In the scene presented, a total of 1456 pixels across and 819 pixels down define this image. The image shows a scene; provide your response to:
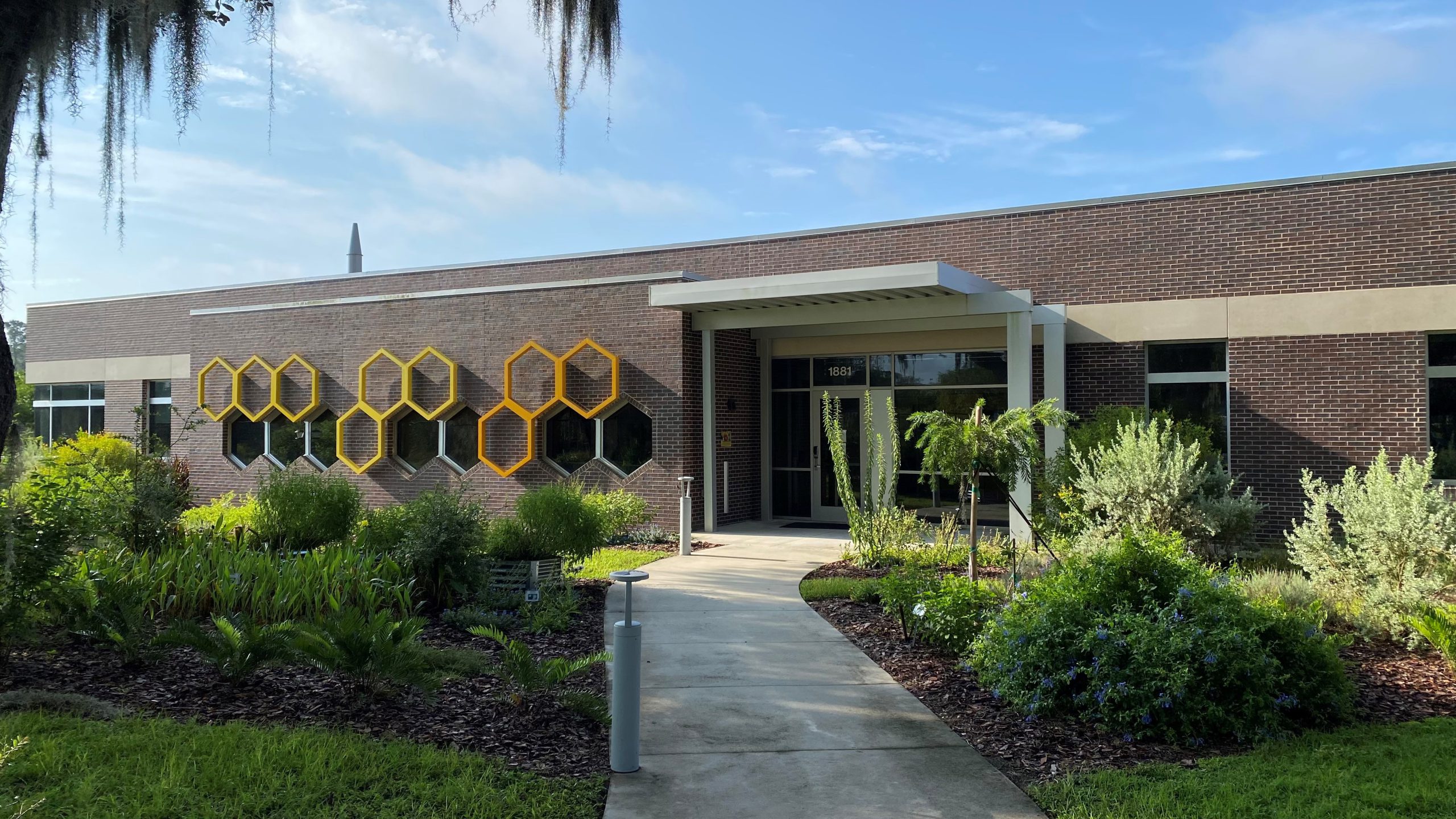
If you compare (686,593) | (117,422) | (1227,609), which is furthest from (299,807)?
(117,422)

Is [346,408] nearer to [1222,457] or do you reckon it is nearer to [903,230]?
[903,230]

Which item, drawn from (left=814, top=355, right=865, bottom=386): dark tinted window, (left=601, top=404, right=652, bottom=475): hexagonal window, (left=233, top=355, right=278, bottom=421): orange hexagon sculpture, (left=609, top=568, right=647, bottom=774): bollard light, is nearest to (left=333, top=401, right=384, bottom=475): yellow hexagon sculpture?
(left=233, top=355, right=278, bottom=421): orange hexagon sculpture

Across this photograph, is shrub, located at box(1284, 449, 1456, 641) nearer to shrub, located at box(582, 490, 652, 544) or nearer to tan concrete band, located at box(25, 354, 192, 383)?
shrub, located at box(582, 490, 652, 544)

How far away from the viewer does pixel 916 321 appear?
16984 mm

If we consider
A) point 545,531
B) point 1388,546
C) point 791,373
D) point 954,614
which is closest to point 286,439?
point 791,373

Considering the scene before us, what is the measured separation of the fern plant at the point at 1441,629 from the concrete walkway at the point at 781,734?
3.57 meters

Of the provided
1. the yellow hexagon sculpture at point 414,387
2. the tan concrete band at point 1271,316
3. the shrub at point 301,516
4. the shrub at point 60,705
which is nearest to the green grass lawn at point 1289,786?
the shrub at point 60,705

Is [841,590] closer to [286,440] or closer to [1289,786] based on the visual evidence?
[1289,786]

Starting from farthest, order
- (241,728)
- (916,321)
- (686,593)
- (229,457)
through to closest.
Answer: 1. (229,457)
2. (916,321)
3. (686,593)
4. (241,728)

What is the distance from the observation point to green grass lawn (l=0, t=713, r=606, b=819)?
4426 millimetres

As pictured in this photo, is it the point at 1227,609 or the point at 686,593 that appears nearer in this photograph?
the point at 1227,609

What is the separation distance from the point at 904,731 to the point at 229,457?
1935 centimetres

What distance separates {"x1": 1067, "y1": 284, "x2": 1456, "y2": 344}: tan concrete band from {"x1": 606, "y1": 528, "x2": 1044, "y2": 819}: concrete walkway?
7572 mm

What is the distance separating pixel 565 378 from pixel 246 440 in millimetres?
8471
